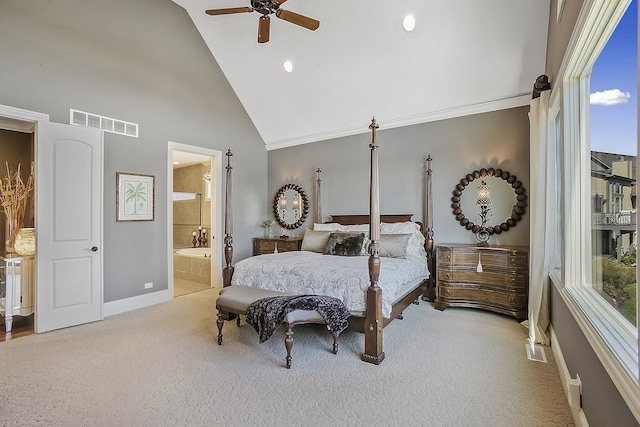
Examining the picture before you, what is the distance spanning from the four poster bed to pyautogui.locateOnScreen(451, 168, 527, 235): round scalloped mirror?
1.45 ft

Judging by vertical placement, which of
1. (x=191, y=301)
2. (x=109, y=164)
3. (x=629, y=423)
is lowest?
(x=191, y=301)

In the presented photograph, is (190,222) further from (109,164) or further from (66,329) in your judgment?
(66,329)

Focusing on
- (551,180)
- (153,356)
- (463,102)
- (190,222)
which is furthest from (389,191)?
(190,222)

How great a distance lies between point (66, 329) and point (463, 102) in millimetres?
6019

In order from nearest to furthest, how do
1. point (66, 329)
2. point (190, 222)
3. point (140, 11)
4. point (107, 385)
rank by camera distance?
1. point (107, 385)
2. point (66, 329)
3. point (140, 11)
4. point (190, 222)

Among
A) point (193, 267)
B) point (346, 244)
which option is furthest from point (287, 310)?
point (193, 267)

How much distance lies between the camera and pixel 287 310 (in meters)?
2.67

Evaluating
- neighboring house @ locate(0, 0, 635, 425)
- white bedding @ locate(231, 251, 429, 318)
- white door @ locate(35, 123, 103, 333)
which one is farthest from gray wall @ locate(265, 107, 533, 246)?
white door @ locate(35, 123, 103, 333)

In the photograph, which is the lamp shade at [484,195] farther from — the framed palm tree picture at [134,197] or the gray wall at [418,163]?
the framed palm tree picture at [134,197]

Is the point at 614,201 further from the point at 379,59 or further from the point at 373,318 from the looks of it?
the point at 379,59

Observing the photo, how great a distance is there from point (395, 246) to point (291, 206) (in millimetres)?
2796

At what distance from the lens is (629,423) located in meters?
1.12

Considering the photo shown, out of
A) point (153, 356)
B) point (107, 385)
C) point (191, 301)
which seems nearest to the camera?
point (107, 385)

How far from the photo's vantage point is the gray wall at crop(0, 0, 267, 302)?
3.51 m
